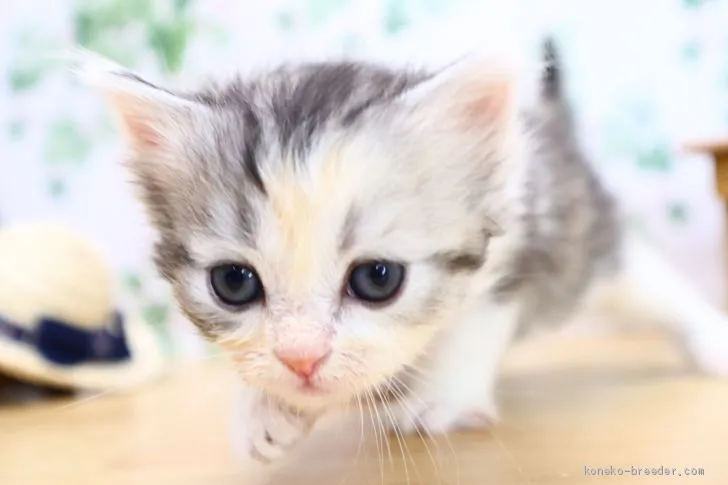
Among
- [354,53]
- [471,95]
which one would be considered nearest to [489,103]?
[471,95]

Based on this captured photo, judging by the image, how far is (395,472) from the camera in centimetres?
76

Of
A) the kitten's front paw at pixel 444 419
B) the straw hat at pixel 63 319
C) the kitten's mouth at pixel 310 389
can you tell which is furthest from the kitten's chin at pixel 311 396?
the straw hat at pixel 63 319

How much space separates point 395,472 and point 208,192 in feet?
0.93

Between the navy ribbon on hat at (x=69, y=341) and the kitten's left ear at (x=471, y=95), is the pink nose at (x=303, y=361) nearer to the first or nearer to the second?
the kitten's left ear at (x=471, y=95)

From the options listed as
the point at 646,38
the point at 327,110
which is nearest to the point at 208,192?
the point at 327,110

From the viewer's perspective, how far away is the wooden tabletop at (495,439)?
0.72m

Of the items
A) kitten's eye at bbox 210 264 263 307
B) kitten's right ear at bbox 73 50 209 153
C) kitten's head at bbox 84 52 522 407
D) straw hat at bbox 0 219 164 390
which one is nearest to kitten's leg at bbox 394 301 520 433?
kitten's head at bbox 84 52 522 407

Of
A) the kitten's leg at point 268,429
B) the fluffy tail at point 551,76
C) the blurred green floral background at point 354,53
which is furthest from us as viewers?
the blurred green floral background at point 354,53

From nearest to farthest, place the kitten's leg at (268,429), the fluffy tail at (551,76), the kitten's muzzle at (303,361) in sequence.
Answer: the kitten's muzzle at (303,361) → the kitten's leg at (268,429) → the fluffy tail at (551,76)

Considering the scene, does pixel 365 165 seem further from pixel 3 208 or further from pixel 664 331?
pixel 3 208

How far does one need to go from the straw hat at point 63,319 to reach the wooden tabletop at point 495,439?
0.16 m

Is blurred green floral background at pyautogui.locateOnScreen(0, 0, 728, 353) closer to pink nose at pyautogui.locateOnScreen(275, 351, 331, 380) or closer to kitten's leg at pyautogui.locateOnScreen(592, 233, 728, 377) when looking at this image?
kitten's leg at pyautogui.locateOnScreen(592, 233, 728, 377)

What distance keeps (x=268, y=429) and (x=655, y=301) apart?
564 mm

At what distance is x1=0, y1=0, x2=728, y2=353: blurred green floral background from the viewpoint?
1267 millimetres
